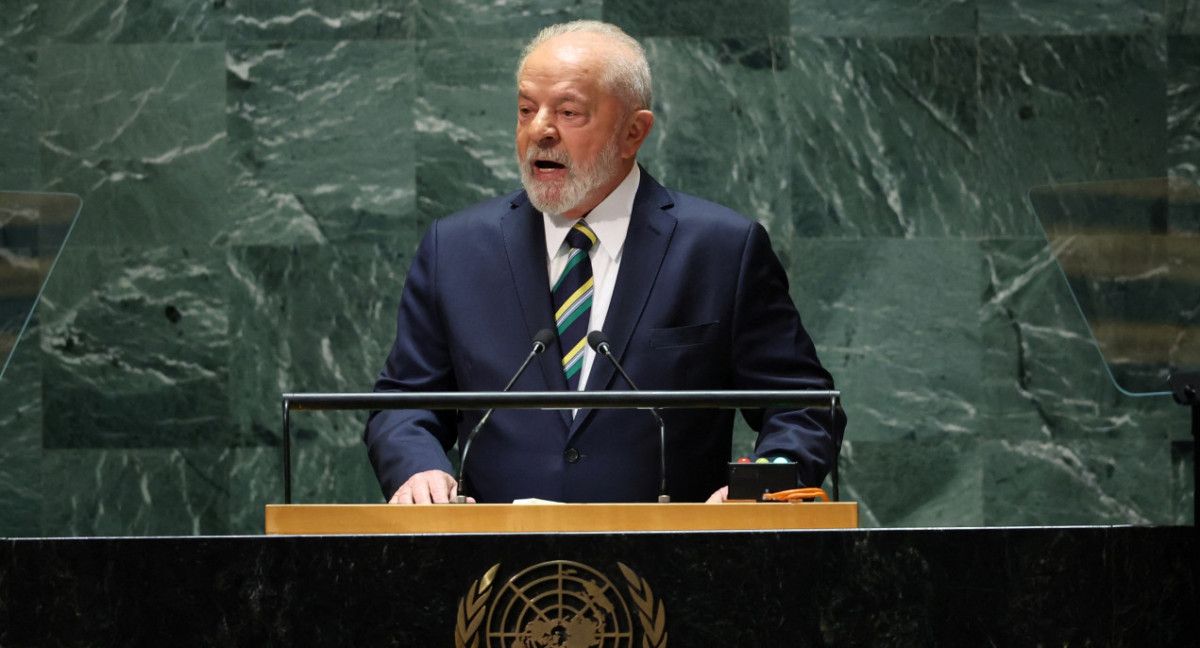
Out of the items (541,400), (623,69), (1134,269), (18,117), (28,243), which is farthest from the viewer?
(18,117)

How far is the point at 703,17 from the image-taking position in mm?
5133

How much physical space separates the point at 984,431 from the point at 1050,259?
63cm

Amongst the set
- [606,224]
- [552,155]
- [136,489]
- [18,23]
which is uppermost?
[18,23]

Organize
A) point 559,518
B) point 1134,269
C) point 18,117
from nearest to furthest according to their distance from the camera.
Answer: point 559,518 < point 1134,269 < point 18,117

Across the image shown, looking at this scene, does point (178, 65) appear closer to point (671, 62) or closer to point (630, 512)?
point (671, 62)

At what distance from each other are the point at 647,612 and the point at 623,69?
178 centimetres

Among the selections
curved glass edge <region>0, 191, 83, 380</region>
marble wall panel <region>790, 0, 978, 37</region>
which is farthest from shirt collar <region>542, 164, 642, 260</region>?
marble wall panel <region>790, 0, 978, 37</region>

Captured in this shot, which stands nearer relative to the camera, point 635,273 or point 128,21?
point 635,273

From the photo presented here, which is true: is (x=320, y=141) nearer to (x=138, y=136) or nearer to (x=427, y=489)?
(x=138, y=136)

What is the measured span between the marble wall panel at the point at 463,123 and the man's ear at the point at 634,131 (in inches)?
64.7

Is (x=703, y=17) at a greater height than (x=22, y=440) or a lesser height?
greater

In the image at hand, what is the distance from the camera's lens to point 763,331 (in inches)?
133

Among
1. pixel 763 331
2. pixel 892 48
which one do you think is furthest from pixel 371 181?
pixel 763 331

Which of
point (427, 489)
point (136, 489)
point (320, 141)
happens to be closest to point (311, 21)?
point (320, 141)
